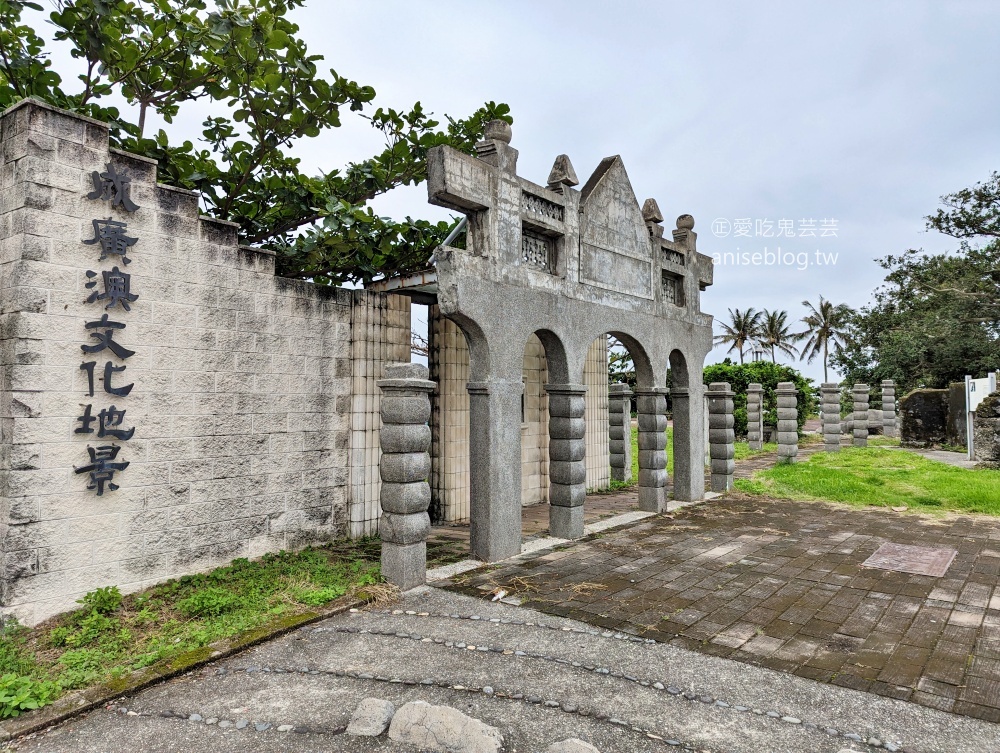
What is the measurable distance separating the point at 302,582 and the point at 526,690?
2768 mm

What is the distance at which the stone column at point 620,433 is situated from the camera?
12.4m

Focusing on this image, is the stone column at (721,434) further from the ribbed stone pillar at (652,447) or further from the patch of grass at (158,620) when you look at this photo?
the patch of grass at (158,620)

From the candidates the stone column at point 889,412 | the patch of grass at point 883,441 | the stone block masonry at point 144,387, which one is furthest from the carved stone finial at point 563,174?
A: the stone column at point 889,412

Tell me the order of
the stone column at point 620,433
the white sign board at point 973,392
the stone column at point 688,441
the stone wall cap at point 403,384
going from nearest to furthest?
1. the stone wall cap at point 403,384
2. the stone column at point 688,441
3. the stone column at point 620,433
4. the white sign board at point 973,392

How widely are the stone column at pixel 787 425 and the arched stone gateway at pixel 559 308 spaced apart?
5.30 meters

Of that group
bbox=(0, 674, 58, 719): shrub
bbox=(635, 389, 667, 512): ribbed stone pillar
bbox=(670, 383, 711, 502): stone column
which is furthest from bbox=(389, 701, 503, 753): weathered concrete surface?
bbox=(670, 383, 711, 502): stone column

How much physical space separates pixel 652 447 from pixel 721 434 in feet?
8.02

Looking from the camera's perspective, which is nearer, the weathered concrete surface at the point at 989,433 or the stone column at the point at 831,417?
the weathered concrete surface at the point at 989,433

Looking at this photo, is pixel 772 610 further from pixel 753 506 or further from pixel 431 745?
pixel 753 506

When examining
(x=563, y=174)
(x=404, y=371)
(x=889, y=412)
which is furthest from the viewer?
(x=889, y=412)

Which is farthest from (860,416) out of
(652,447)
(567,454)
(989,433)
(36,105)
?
(36,105)

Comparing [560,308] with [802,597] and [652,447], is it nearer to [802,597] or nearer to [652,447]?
[652,447]

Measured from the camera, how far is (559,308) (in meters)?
7.31

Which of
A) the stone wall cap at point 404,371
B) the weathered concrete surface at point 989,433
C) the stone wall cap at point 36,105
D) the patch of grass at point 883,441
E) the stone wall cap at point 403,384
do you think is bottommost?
the patch of grass at point 883,441
